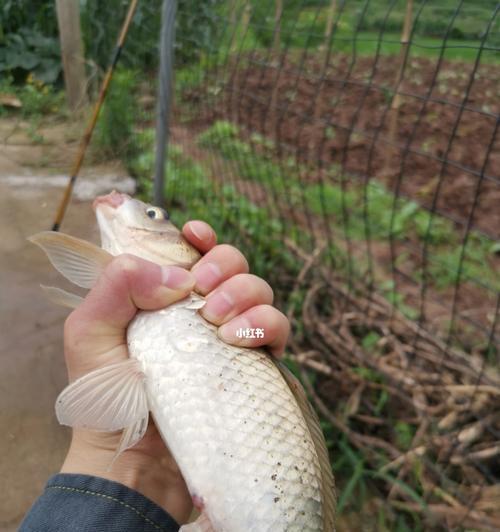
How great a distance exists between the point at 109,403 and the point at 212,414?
223mm

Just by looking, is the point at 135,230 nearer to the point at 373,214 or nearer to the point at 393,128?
the point at 373,214

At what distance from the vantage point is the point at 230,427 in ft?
4.01

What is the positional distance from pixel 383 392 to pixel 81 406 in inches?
70.1

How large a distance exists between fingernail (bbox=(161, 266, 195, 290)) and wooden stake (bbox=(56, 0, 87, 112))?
495 cm

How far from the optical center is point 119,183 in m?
5.12

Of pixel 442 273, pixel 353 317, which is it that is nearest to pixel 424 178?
pixel 442 273

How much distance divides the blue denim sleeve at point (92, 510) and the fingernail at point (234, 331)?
44 cm

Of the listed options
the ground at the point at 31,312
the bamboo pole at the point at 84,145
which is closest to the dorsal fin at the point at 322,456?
the ground at the point at 31,312

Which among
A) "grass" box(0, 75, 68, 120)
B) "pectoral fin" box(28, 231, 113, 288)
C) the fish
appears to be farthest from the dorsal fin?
"grass" box(0, 75, 68, 120)

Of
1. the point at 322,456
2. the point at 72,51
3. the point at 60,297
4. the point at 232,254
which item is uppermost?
the point at 232,254

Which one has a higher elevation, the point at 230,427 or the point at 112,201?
the point at 112,201

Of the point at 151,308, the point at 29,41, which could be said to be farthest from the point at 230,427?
the point at 29,41

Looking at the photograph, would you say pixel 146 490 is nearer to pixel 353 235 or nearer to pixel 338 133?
pixel 353 235

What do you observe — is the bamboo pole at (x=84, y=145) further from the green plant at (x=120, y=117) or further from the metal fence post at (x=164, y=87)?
the green plant at (x=120, y=117)
